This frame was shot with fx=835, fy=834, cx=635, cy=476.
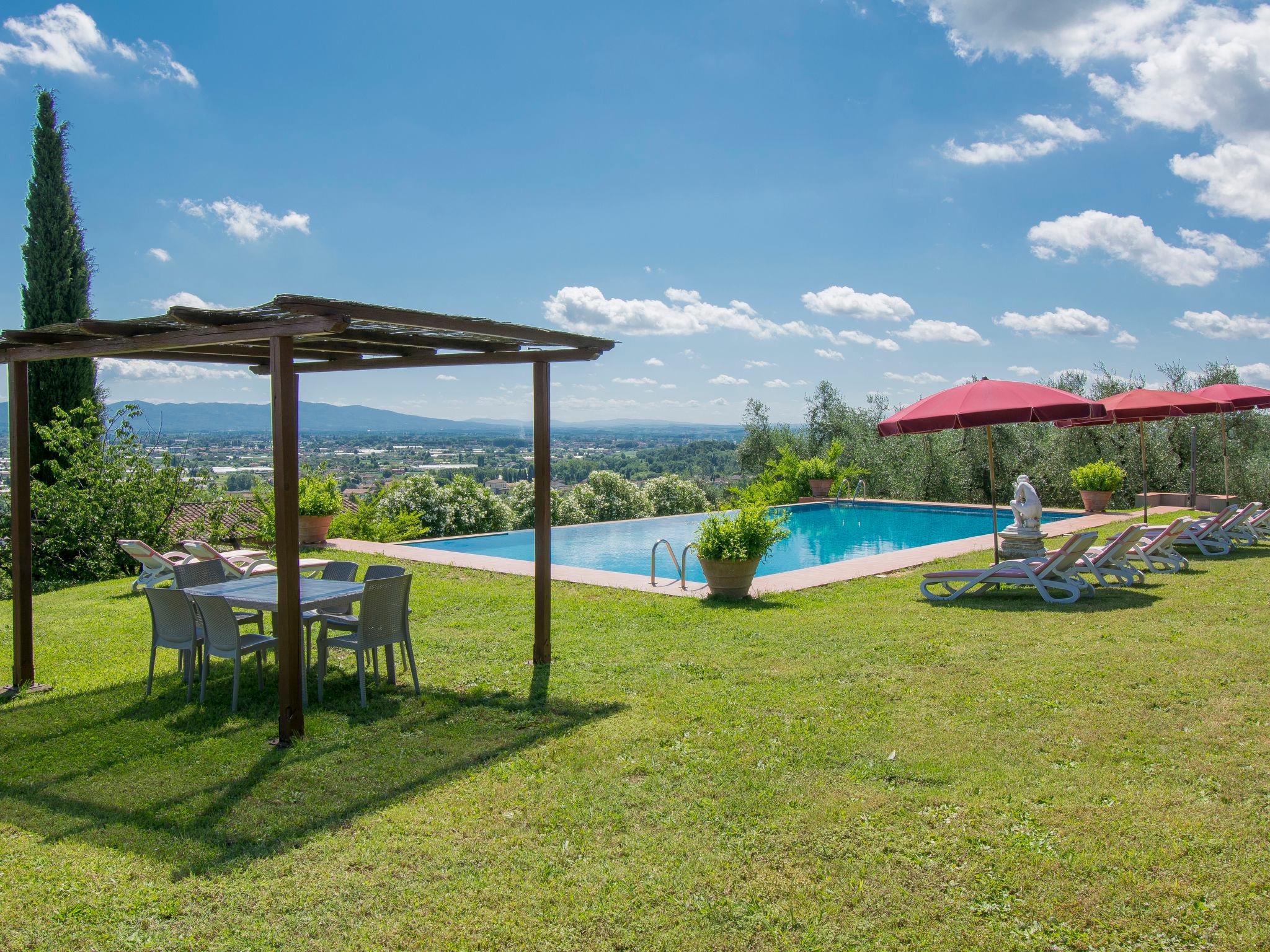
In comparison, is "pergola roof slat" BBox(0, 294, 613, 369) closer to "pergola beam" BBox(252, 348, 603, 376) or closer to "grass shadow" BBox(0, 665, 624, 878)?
"pergola beam" BBox(252, 348, 603, 376)

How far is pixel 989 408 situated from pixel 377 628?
6978mm

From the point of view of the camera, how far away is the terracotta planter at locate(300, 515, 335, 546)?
14.4 metres

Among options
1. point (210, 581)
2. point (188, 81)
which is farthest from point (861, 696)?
point (188, 81)

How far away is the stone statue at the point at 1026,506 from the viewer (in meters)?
10.2

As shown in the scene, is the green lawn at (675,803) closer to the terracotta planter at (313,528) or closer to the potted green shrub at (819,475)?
the terracotta planter at (313,528)

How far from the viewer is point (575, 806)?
398 cm

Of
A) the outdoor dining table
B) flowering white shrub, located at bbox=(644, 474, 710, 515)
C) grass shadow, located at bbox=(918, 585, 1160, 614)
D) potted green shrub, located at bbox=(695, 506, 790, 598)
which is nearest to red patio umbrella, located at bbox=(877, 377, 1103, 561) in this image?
grass shadow, located at bbox=(918, 585, 1160, 614)

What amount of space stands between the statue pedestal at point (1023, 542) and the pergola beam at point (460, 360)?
6653 millimetres

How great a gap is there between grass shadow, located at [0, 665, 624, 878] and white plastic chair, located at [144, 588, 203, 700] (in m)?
0.23

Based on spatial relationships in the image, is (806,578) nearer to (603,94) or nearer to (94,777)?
(94,777)

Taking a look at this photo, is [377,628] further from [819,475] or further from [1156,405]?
[819,475]

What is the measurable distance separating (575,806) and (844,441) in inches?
912

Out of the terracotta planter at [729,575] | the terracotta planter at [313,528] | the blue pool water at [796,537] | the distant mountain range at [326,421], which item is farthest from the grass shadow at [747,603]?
the distant mountain range at [326,421]

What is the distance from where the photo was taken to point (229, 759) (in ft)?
15.5
